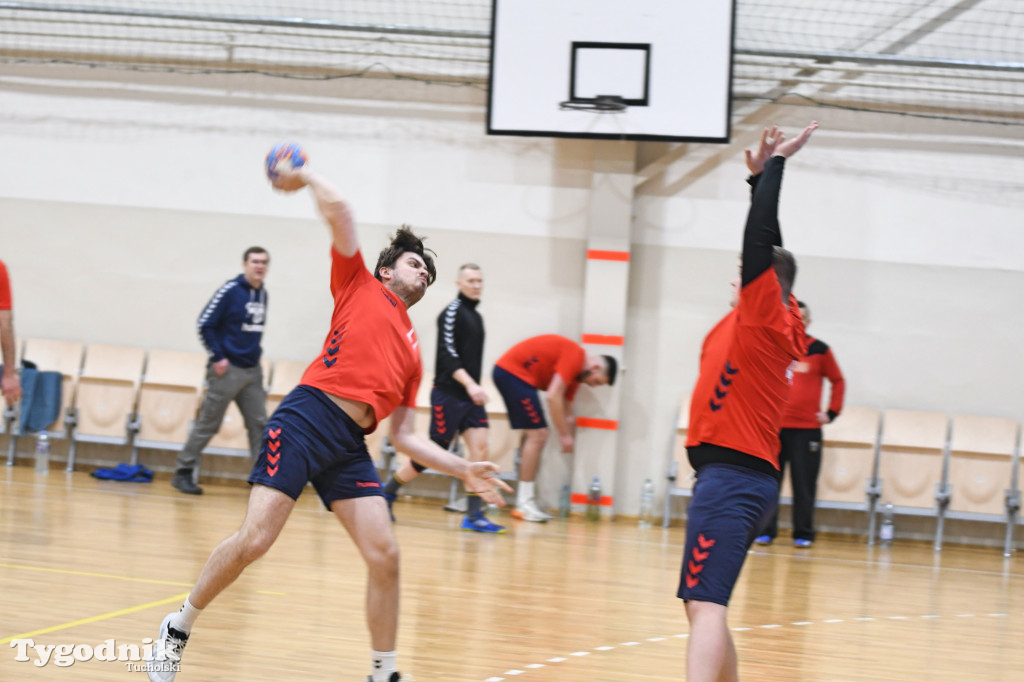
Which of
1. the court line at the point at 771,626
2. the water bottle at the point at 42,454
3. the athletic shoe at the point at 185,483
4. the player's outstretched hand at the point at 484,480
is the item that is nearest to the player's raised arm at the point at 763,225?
the player's outstretched hand at the point at 484,480

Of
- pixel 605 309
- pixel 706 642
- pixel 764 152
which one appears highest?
pixel 764 152

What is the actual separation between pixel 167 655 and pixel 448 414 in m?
4.67

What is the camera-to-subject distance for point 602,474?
998 centimetres

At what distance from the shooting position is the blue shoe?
8.25 meters

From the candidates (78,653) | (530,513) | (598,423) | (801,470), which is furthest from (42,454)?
(801,470)

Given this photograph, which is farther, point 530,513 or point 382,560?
point 530,513

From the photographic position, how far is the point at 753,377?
329 centimetres

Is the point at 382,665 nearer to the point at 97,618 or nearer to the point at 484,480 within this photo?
the point at 484,480

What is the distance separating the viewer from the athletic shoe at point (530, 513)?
9227mm

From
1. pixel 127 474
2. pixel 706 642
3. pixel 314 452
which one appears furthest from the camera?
pixel 127 474

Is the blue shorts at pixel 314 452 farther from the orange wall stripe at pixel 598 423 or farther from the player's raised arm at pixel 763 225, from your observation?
the orange wall stripe at pixel 598 423

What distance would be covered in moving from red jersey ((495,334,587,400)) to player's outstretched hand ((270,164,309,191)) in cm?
570

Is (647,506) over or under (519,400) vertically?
under

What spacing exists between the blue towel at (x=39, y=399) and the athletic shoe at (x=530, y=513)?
181 inches
